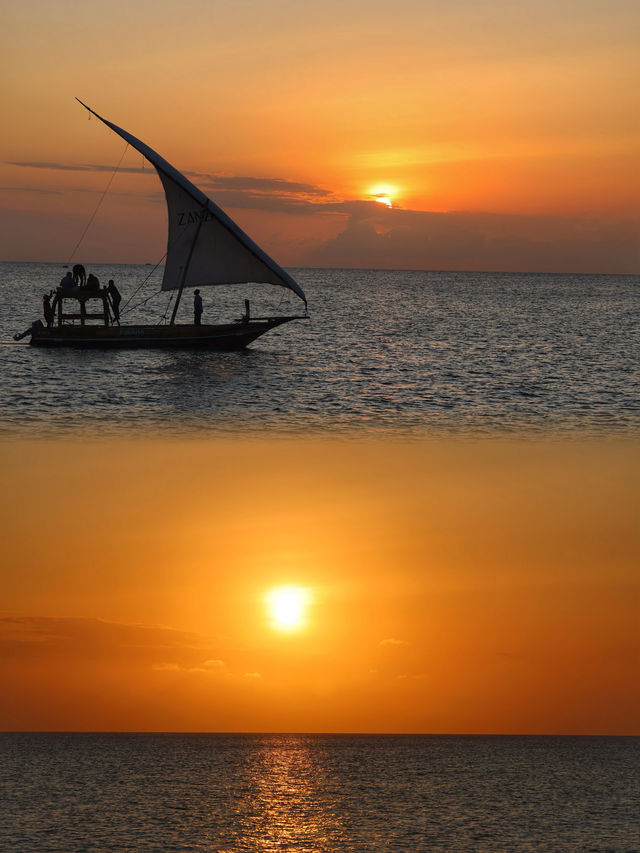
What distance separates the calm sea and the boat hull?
4318cm

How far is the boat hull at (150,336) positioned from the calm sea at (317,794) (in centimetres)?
4318

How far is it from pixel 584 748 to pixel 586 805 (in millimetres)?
3504

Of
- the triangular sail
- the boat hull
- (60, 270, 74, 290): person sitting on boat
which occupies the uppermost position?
the triangular sail

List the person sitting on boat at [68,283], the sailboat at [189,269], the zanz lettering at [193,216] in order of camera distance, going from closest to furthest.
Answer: the person sitting on boat at [68,283] → the sailboat at [189,269] → the zanz lettering at [193,216]

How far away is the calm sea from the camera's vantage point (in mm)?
12422

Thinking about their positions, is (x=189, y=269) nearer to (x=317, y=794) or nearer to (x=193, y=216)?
(x=193, y=216)

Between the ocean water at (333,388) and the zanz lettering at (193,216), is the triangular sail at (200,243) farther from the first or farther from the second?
the ocean water at (333,388)

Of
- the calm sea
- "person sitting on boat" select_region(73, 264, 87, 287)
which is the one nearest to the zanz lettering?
"person sitting on boat" select_region(73, 264, 87, 287)

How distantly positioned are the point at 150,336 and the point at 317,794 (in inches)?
1910

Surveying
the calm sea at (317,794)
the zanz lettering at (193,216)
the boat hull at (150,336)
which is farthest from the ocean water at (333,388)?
the calm sea at (317,794)

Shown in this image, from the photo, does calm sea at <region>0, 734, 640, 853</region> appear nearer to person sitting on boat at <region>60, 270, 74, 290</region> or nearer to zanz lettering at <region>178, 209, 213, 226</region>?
person sitting on boat at <region>60, 270, 74, 290</region>

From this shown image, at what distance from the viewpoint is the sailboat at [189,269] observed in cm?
5738

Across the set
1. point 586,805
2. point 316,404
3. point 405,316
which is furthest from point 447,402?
point 405,316

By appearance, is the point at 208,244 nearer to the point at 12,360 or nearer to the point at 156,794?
the point at 12,360
